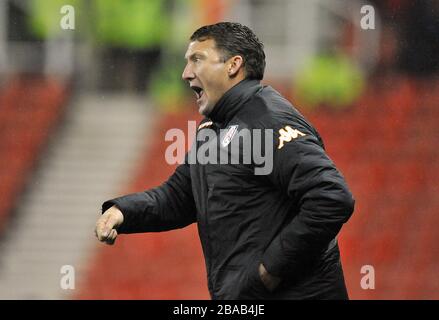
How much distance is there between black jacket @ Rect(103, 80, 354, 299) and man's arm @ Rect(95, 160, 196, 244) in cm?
1

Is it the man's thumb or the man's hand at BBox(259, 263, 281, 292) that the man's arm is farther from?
the man's hand at BBox(259, 263, 281, 292)

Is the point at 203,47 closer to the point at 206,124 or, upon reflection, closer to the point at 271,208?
the point at 206,124

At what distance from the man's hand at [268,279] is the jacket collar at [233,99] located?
0.46 metres

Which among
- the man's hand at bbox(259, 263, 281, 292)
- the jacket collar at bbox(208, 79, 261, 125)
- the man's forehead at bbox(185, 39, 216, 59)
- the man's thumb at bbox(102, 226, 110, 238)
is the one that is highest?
the man's forehead at bbox(185, 39, 216, 59)

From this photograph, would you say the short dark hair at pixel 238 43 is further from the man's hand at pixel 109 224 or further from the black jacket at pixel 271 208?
the man's hand at pixel 109 224

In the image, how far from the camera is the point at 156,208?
132 inches

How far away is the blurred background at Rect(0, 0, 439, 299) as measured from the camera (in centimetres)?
728

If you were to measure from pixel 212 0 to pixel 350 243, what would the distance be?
2.70 meters

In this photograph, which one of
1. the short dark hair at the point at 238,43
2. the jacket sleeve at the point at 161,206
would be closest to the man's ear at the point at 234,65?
the short dark hair at the point at 238,43

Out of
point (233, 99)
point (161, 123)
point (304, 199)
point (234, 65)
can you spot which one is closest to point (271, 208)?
point (304, 199)

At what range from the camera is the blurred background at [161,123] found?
23.9 feet

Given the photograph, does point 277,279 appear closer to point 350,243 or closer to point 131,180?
point 350,243

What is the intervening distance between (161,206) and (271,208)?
1.41ft

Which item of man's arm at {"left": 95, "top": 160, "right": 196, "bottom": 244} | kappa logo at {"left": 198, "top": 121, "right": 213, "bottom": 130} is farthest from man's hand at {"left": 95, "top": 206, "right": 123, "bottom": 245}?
kappa logo at {"left": 198, "top": 121, "right": 213, "bottom": 130}
